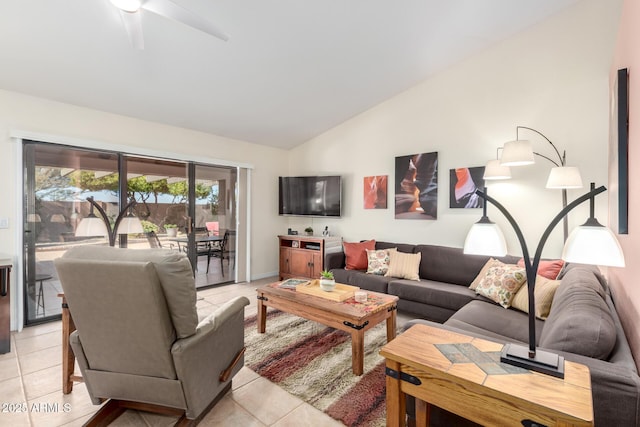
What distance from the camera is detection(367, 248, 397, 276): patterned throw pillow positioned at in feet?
13.0

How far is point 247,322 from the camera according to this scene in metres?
3.34

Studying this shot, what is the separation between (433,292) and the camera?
10.7ft

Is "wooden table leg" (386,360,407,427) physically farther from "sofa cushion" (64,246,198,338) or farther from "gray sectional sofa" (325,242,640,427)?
"sofa cushion" (64,246,198,338)

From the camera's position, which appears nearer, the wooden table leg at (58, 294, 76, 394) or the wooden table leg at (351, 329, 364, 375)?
the wooden table leg at (58, 294, 76, 394)

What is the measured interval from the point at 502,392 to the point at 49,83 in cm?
436

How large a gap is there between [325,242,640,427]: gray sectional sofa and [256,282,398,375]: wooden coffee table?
0.52m

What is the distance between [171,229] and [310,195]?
224cm

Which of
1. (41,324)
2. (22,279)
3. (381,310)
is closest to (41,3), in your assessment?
(22,279)

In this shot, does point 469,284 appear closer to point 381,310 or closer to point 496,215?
point 496,215

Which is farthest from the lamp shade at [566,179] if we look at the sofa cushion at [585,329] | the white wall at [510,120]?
the sofa cushion at [585,329]

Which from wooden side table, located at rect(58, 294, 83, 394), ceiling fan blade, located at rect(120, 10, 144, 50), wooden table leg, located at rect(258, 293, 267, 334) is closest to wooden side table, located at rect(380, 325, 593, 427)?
wooden table leg, located at rect(258, 293, 267, 334)

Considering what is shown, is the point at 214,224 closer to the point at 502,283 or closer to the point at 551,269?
the point at 502,283

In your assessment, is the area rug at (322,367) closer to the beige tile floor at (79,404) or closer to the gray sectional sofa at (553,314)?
the beige tile floor at (79,404)

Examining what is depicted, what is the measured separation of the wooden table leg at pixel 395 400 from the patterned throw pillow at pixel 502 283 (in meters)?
1.91
